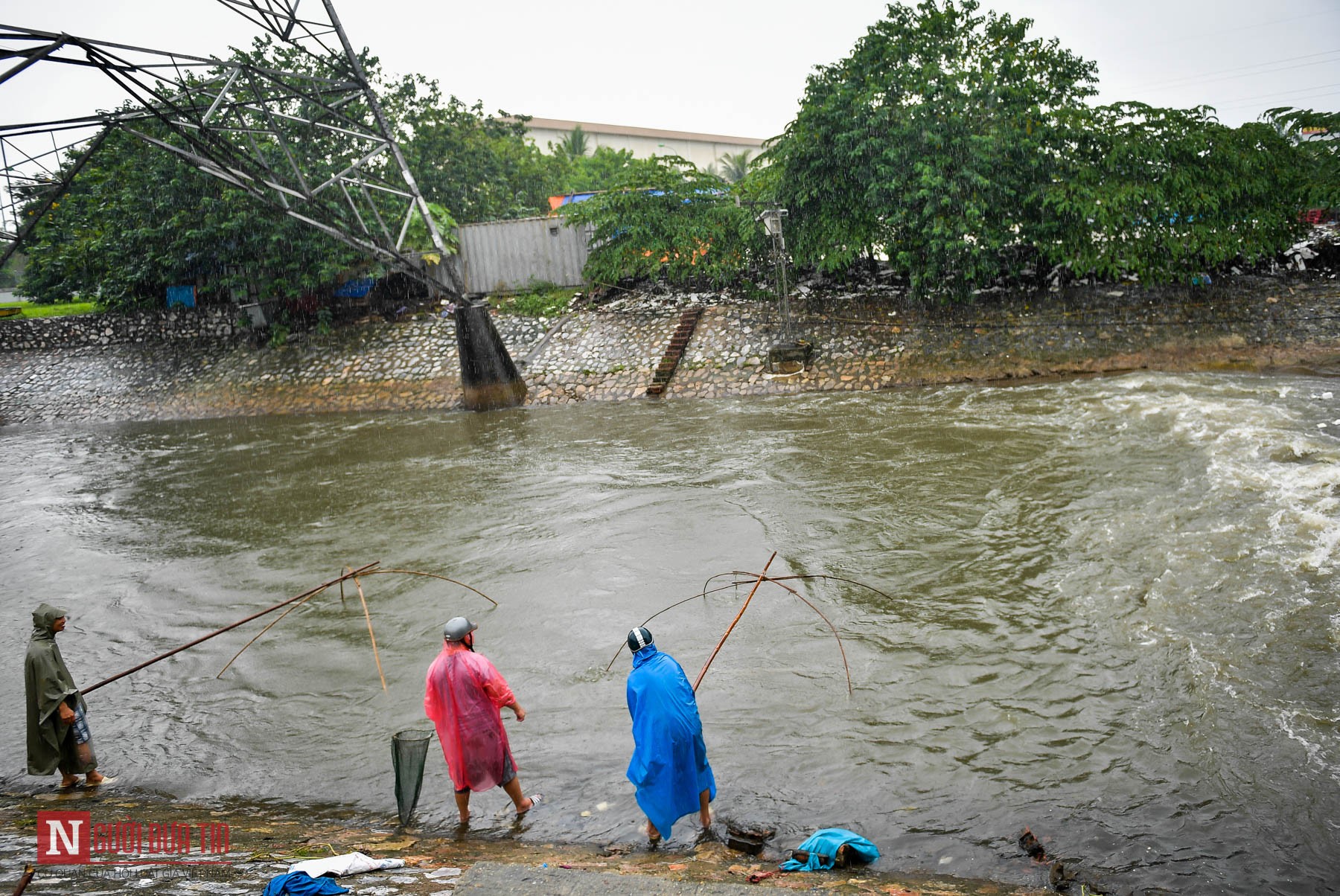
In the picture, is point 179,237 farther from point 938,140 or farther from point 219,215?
point 938,140

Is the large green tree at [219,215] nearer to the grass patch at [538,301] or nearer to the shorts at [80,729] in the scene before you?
the grass patch at [538,301]

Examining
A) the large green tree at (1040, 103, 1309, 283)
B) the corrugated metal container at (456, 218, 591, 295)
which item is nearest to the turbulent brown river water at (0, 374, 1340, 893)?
the large green tree at (1040, 103, 1309, 283)

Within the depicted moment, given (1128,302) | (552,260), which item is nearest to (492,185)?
(552,260)

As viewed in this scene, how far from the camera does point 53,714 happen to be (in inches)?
239

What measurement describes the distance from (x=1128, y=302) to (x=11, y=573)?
63.5 feet

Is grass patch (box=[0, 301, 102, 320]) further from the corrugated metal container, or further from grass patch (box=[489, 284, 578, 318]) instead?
grass patch (box=[489, 284, 578, 318])

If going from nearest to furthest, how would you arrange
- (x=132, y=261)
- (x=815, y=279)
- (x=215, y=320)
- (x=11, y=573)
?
(x=11, y=573) → (x=815, y=279) → (x=132, y=261) → (x=215, y=320)

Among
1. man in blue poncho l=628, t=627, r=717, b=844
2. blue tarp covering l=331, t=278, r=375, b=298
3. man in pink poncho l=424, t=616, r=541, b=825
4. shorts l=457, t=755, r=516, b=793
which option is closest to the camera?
man in blue poncho l=628, t=627, r=717, b=844

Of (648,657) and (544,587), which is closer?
(648,657)

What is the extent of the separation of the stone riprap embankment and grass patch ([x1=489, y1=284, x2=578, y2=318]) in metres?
0.40

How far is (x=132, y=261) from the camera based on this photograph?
77.4 feet

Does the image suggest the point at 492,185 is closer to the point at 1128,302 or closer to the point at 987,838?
the point at 1128,302

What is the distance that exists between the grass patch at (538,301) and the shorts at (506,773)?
1804 cm

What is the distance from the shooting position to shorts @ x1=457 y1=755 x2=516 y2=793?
5445 mm
